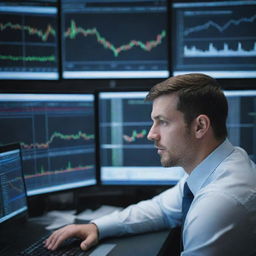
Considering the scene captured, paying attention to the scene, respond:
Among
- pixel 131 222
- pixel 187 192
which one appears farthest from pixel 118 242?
pixel 187 192

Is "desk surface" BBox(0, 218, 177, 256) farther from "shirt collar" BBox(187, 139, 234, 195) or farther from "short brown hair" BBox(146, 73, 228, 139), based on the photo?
"short brown hair" BBox(146, 73, 228, 139)

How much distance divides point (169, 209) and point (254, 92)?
22.2 inches

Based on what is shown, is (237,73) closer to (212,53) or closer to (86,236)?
(212,53)

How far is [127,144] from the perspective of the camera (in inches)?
62.6

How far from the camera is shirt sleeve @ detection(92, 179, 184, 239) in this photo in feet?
4.23

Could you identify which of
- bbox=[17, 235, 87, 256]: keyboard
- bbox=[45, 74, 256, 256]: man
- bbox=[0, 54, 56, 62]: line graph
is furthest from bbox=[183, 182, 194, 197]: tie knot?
bbox=[0, 54, 56, 62]: line graph

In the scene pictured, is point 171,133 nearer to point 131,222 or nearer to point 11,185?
point 131,222

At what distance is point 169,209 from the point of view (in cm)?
138

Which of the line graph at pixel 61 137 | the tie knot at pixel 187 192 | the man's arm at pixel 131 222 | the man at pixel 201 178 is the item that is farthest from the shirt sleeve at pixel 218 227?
the line graph at pixel 61 137

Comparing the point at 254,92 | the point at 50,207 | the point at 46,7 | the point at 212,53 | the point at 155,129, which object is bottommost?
the point at 50,207

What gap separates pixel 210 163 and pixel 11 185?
0.64 m

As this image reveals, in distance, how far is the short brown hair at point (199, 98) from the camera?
1124 mm

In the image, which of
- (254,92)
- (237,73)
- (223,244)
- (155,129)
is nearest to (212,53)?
(237,73)

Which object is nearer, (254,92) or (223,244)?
(223,244)
